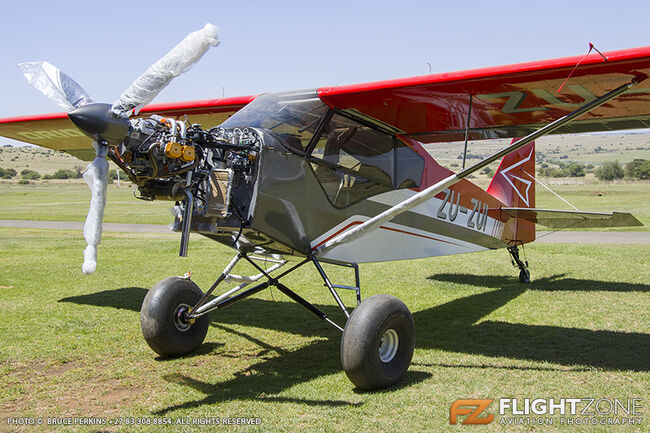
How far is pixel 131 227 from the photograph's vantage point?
73.6 feet

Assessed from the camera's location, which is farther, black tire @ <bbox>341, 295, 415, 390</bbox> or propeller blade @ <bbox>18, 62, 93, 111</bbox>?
propeller blade @ <bbox>18, 62, 93, 111</bbox>

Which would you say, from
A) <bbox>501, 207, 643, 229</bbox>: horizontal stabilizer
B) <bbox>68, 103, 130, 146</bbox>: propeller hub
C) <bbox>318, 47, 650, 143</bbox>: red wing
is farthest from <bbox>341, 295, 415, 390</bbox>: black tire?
<bbox>501, 207, 643, 229</bbox>: horizontal stabilizer

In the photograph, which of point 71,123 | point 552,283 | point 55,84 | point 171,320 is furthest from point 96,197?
point 552,283

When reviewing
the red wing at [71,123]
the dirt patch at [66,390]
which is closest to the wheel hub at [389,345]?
the dirt patch at [66,390]

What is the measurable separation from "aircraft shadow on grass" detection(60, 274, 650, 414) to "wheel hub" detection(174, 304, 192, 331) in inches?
Answer: 15.8

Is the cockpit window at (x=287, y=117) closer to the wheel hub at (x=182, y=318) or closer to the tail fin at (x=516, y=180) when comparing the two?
the wheel hub at (x=182, y=318)

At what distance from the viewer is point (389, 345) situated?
5137 mm

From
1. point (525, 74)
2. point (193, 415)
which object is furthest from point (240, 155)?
point (525, 74)

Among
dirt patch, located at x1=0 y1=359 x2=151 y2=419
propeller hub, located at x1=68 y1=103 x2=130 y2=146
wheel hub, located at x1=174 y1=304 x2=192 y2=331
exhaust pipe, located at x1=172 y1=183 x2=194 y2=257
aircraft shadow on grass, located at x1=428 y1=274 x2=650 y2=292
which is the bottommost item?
aircraft shadow on grass, located at x1=428 y1=274 x2=650 y2=292

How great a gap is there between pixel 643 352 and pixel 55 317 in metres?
7.35

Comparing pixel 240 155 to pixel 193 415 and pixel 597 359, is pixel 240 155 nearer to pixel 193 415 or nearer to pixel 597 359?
pixel 193 415

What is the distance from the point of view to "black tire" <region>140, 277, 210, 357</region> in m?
5.73

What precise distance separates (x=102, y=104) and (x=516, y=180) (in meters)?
8.13

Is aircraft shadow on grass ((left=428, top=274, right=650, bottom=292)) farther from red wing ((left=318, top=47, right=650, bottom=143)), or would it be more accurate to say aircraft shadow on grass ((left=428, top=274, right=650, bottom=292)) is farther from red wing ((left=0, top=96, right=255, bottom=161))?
red wing ((left=0, top=96, right=255, bottom=161))
